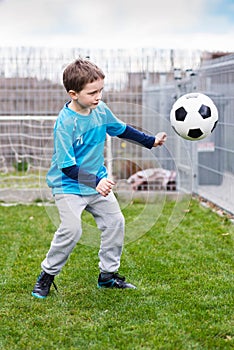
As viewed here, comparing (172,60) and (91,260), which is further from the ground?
(172,60)

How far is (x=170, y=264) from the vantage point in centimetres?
489

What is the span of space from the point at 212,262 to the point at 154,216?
89cm

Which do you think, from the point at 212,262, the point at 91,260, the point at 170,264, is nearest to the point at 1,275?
the point at 91,260

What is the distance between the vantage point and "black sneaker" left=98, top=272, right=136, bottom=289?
4227mm

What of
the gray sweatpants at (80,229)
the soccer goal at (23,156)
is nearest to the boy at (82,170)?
the gray sweatpants at (80,229)

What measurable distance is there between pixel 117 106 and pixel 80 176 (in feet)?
15.7

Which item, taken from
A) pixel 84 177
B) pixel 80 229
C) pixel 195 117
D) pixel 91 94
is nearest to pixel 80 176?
pixel 84 177

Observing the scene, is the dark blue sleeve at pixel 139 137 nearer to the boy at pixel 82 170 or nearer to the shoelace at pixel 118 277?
the boy at pixel 82 170

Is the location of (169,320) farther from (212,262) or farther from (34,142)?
(34,142)

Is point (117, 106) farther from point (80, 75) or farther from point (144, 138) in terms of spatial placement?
point (80, 75)

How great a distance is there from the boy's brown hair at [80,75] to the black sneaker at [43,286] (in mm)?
1190

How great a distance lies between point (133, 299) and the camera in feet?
13.0

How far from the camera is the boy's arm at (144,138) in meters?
4.21

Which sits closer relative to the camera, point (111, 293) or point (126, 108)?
point (111, 293)
